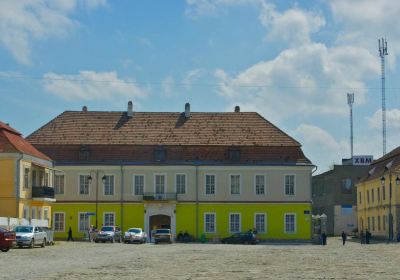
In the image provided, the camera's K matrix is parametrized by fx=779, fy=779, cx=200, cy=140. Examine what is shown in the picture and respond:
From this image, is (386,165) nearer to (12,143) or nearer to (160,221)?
(160,221)

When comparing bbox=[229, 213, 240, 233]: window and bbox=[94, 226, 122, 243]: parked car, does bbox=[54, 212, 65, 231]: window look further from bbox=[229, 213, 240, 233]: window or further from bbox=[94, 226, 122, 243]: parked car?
bbox=[229, 213, 240, 233]: window

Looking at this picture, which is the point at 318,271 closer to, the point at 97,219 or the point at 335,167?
the point at 97,219

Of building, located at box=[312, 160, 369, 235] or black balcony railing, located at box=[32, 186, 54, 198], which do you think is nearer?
black balcony railing, located at box=[32, 186, 54, 198]

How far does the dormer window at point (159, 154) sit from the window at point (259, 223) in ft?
32.0

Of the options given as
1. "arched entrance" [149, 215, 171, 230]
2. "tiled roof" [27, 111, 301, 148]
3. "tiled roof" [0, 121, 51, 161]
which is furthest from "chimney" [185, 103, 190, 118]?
"tiled roof" [0, 121, 51, 161]

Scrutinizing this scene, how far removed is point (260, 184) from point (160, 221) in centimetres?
937

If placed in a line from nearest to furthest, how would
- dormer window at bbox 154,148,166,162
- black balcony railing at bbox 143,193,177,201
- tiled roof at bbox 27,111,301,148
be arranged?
black balcony railing at bbox 143,193,177,201
dormer window at bbox 154,148,166,162
tiled roof at bbox 27,111,301,148

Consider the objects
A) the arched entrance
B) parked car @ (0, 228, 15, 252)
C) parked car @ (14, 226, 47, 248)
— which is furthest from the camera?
the arched entrance

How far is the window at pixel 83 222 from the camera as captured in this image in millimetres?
67625

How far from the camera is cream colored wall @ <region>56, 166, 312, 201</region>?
223ft

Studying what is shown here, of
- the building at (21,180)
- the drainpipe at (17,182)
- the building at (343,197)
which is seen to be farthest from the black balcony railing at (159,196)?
the building at (343,197)

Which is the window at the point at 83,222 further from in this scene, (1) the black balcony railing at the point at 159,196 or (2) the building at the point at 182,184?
(1) the black balcony railing at the point at 159,196

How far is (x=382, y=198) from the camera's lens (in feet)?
237

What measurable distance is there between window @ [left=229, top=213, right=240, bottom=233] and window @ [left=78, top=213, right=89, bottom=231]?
493 inches
